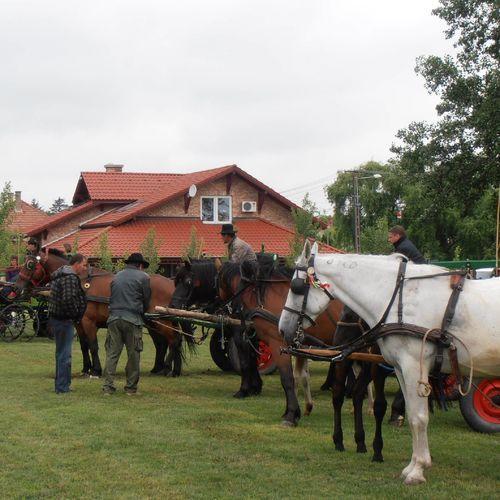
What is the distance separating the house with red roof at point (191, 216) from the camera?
1544 inches

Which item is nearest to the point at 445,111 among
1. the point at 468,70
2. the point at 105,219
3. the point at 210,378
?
the point at 468,70

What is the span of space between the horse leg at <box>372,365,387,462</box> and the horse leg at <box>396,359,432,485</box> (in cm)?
90

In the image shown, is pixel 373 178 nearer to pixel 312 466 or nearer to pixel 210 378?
pixel 210 378

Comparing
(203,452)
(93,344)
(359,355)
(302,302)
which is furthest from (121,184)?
(359,355)

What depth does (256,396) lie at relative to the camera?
12594mm

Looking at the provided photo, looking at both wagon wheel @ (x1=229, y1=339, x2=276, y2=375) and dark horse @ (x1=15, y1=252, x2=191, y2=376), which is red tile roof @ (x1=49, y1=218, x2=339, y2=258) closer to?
dark horse @ (x1=15, y1=252, x2=191, y2=376)

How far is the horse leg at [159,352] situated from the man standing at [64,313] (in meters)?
3.12

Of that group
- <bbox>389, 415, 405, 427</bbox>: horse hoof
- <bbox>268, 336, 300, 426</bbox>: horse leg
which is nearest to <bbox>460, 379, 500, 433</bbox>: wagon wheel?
<bbox>389, 415, 405, 427</bbox>: horse hoof

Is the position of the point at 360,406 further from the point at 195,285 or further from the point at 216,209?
the point at 216,209

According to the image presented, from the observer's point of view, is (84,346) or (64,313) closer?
(64,313)

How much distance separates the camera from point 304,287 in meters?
8.20

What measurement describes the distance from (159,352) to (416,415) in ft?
30.1

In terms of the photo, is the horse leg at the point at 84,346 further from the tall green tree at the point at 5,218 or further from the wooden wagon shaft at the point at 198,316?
the tall green tree at the point at 5,218

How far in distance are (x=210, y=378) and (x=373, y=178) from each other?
4363cm
